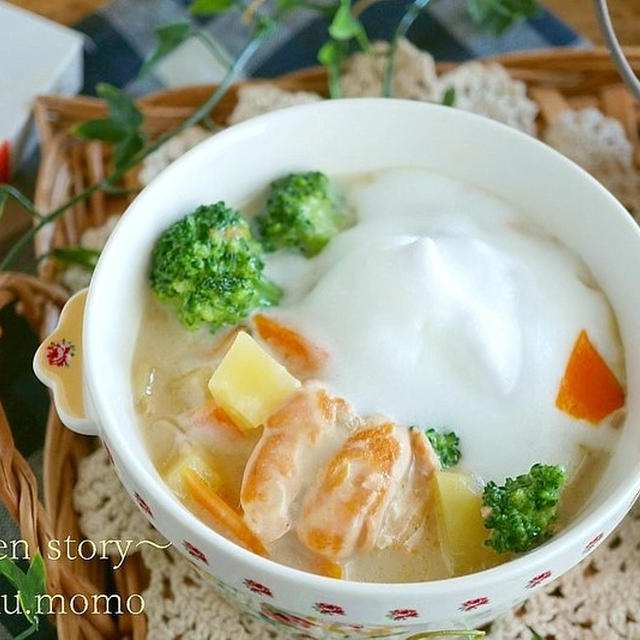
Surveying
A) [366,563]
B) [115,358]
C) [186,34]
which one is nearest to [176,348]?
[115,358]

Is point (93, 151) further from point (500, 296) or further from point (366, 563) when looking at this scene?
point (366, 563)

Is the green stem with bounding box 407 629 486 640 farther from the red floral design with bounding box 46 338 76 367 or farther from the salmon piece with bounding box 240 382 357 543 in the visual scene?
the red floral design with bounding box 46 338 76 367

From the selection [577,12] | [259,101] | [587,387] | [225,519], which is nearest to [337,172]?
[259,101]

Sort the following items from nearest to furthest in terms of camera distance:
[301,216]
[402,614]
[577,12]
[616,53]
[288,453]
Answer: [402,614]
[288,453]
[301,216]
[616,53]
[577,12]

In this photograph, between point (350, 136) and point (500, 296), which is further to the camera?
point (350, 136)

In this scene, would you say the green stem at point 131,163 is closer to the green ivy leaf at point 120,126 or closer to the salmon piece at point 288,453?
the green ivy leaf at point 120,126

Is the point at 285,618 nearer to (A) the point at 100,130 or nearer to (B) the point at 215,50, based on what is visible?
(A) the point at 100,130

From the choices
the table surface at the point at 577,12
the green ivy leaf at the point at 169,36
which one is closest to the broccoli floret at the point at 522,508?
the green ivy leaf at the point at 169,36
